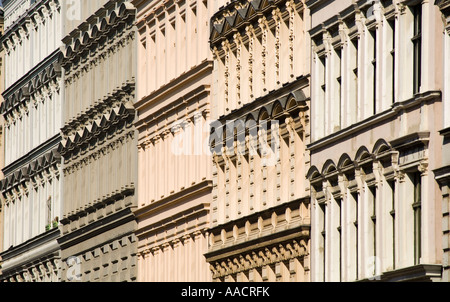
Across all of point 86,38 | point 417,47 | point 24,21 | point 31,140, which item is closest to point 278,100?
point 417,47

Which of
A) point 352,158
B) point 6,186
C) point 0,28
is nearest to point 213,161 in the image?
point 352,158

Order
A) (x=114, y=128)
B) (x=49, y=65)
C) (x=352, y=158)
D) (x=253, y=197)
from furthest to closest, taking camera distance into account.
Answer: (x=49, y=65), (x=114, y=128), (x=253, y=197), (x=352, y=158)

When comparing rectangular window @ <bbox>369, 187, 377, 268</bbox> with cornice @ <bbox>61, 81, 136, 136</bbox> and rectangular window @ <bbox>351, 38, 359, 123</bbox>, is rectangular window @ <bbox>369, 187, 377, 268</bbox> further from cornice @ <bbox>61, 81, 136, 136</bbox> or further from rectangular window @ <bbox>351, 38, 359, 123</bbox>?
cornice @ <bbox>61, 81, 136, 136</bbox>

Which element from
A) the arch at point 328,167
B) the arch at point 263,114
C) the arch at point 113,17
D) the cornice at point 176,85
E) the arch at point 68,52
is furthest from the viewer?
the arch at point 68,52

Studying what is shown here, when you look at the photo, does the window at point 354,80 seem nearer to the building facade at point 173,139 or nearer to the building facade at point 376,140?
the building facade at point 376,140

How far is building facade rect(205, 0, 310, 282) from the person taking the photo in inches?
2251

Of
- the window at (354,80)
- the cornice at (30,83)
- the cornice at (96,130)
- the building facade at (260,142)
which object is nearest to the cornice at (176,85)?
the building facade at (260,142)

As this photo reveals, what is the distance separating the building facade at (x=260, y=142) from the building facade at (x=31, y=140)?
23057mm

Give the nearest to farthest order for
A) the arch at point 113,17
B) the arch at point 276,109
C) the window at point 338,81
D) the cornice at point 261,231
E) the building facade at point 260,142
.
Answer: the window at point 338,81
the cornice at point 261,231
the building facade at point 260,142
the arch at point 276,109
the arch at point 113,17

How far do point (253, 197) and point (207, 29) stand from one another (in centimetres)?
812

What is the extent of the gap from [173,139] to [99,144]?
11.0m

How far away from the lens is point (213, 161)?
65.7m

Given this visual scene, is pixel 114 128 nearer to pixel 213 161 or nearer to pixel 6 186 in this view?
pixel 213 161

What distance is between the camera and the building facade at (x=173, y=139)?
67.0 metres
